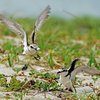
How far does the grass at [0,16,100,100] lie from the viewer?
14.7 ft

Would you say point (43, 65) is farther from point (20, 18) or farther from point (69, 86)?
point (20, 18)

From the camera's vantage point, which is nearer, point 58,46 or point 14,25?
point 14,25

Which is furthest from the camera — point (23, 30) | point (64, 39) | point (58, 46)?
point (64, 39)

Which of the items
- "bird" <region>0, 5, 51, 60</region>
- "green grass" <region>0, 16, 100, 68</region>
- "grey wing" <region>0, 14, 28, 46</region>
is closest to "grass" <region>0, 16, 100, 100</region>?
"green grass" <region>0, 16, 100, 68</region>

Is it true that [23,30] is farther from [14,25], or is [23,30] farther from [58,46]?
[58,46]

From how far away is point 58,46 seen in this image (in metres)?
5.72

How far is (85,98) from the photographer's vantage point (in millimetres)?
2883

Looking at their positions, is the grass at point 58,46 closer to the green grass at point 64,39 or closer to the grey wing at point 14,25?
the green grass at point 64,39

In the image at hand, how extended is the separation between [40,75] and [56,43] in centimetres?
305

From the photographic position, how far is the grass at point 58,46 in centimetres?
448

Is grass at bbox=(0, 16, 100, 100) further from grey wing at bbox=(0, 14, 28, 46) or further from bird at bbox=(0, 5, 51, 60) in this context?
grey wing at bbox=(0, 14, 28, 46)

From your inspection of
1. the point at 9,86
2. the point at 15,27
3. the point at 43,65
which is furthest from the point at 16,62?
the point at 9,86

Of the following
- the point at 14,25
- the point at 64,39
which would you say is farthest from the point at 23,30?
the point at 64,39

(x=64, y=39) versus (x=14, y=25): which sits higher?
(x=64, y=39)
